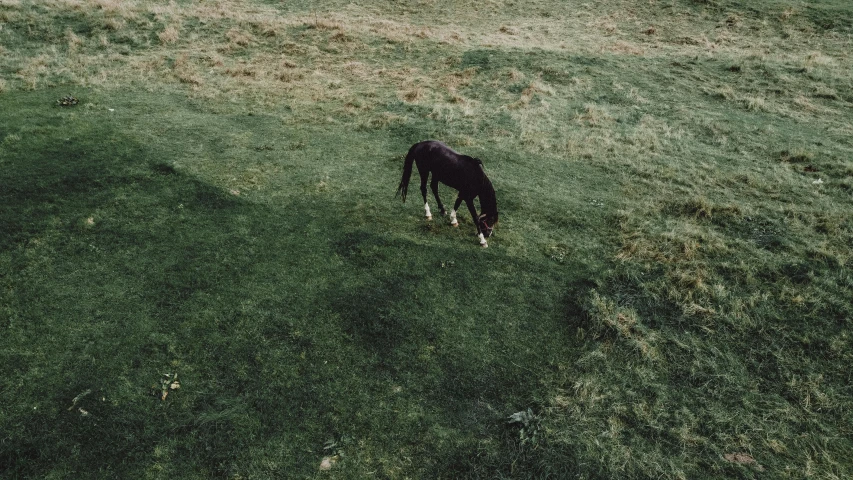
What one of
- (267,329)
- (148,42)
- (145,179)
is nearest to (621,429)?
(267,329)

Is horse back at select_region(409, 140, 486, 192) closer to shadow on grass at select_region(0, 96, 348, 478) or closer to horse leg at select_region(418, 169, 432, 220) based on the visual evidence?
horse leg at select_region(418, 169, 432, 220)

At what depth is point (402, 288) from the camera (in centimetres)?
815

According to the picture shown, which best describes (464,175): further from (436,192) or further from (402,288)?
(402,288)

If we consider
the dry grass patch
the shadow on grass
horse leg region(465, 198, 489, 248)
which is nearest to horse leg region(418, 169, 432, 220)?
horse leg region(465, 198, 489, 248)

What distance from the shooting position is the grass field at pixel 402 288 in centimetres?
575

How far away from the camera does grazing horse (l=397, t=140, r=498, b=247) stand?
350 inches

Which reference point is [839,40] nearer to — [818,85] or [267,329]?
[818,85]

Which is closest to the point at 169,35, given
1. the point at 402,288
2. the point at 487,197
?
the point at 487,197

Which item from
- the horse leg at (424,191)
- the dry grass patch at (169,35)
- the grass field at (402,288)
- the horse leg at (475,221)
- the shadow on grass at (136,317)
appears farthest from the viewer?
the dry grass patch at (169,35)

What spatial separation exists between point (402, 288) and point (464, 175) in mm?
2638

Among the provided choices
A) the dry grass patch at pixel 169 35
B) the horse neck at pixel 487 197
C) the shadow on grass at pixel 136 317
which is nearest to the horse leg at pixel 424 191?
the horse neck at pixel 487 197

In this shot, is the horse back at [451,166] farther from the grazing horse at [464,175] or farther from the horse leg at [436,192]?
the horse leg at [436,192]

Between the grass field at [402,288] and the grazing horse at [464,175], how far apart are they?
2.14 feet

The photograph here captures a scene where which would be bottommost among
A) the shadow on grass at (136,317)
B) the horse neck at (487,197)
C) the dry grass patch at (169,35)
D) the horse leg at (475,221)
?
the shadow on grass at (136,317)
